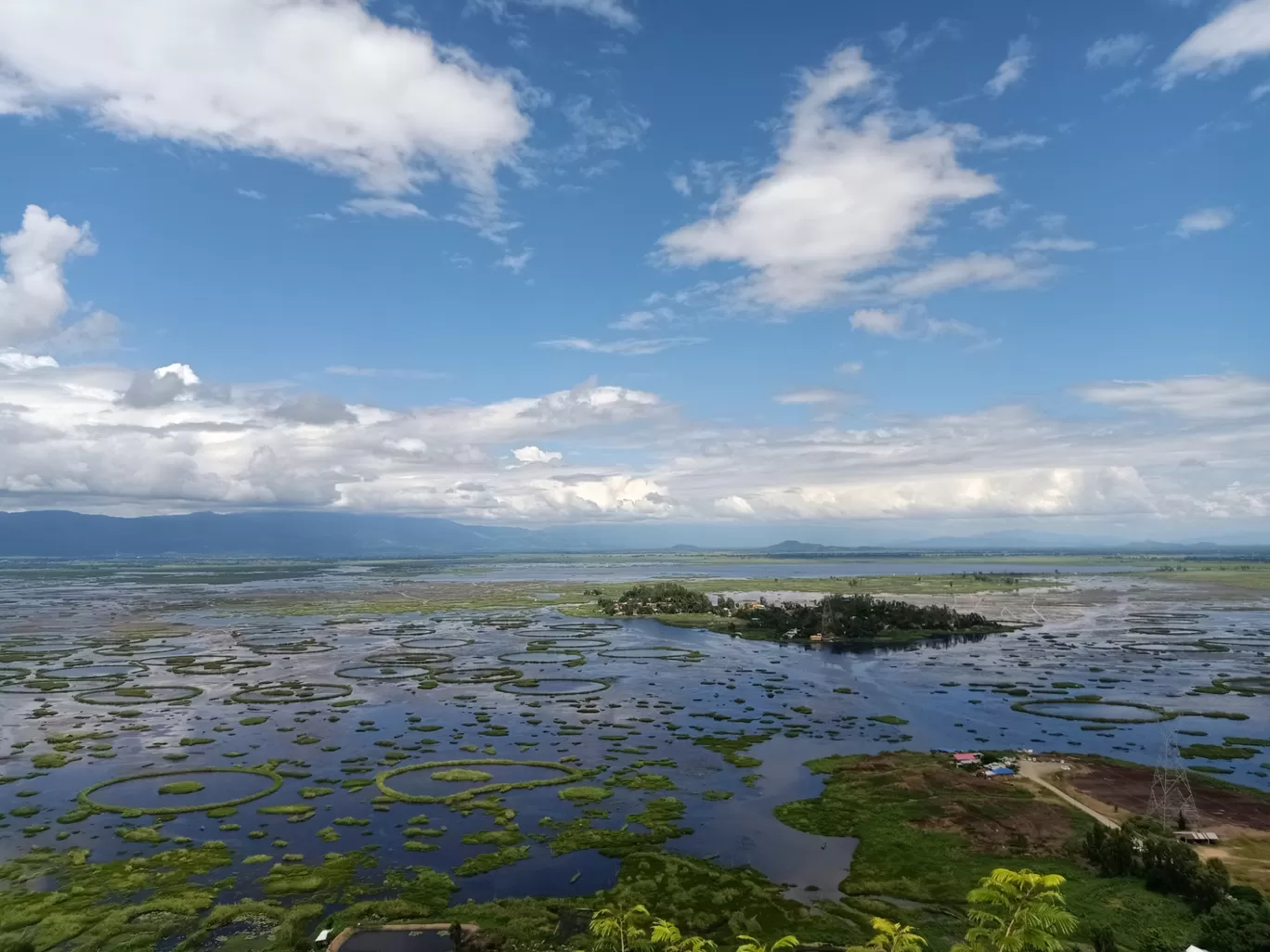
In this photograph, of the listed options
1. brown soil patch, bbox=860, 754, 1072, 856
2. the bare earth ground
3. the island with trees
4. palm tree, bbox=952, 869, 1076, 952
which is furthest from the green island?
the island with trees

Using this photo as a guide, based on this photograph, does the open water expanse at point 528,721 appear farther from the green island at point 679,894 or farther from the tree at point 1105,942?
the tree at point 1105,942

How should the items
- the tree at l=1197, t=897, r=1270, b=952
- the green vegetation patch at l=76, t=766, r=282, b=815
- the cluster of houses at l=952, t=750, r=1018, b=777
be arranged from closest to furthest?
the tree at l=1197, t=897, r=1270, b=952 < the green vegetation patch at l=76, t=766, r=282, b=815 < the cluster of houses at l=952, t=750, r=1018, b=777

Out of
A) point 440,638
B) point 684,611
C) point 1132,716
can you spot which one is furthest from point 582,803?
point 684,611

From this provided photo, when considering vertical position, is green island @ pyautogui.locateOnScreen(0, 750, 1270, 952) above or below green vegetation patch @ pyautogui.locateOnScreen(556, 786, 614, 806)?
above

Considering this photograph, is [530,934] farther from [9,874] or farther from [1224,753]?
[1224,753]

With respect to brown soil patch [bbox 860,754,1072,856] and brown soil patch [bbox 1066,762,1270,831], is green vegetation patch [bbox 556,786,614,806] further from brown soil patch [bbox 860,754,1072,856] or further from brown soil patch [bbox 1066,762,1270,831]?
brown soil patch [bbox 1066,762,1270,831]

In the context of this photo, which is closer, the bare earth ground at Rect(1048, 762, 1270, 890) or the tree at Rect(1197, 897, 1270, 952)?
the tree at Rect(1197, 897, 1270, 952)
